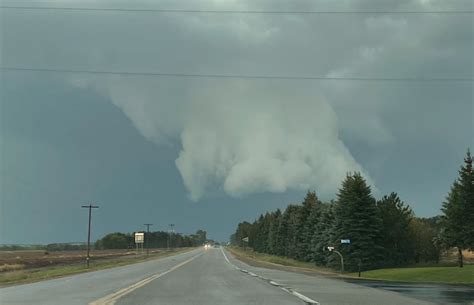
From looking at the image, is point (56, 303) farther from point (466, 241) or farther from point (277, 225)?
point (277, 225)

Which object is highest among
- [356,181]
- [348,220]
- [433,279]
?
[356,181]

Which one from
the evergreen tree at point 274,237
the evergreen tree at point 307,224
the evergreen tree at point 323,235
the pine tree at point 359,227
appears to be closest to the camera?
the pine tree at point 359,227

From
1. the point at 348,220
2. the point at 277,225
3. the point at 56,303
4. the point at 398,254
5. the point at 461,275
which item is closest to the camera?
the point at 56,303

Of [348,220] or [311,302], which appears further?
[348,220]

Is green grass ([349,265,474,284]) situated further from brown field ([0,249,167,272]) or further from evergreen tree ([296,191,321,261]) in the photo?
brown field ([0,249,167,272])

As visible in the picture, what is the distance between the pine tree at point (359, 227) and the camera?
60844 mm

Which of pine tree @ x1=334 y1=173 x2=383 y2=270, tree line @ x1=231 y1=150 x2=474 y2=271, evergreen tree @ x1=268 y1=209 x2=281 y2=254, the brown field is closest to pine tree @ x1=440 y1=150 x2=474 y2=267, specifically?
tree line @ x1=231 y1=150 x2=474 y2=271

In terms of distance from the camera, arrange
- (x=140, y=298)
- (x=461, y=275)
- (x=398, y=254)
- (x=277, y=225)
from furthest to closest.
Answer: (x=277, y=225) < (x=398, y=254) < (x=461, y=275) < (x=140, y=298)

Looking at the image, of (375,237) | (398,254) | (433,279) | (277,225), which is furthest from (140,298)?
(277,225)

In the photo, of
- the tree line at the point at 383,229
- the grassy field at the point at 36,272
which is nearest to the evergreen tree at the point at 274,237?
the tree line at the point at 383,229

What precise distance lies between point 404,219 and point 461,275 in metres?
27.0

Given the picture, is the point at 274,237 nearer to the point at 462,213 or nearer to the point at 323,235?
the point at 323,235

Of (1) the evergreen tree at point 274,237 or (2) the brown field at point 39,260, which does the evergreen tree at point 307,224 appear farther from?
(2) the brown field at point 39,260

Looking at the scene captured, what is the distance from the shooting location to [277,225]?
406 ft
